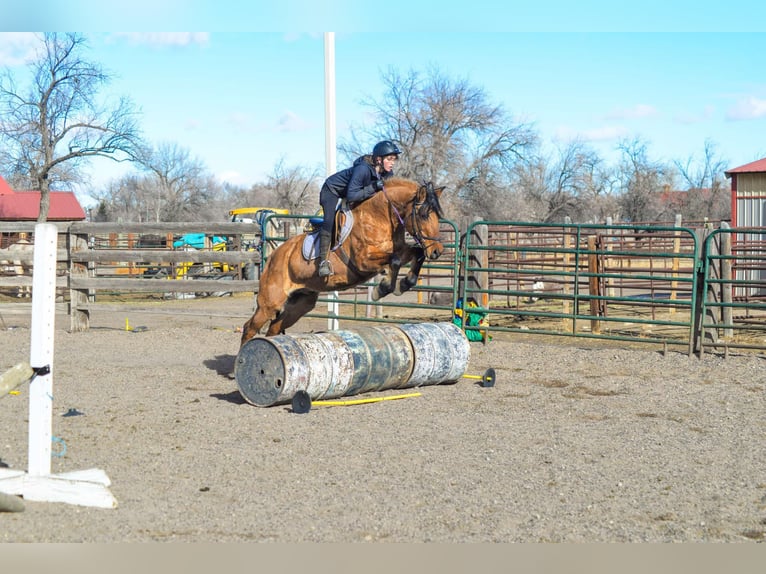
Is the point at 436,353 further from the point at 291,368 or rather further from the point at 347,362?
the point at 291,368

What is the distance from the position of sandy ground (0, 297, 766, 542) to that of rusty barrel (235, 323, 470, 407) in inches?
8.2

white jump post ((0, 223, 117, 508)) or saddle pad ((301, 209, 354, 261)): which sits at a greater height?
saddle pad ((301, 209, 354, 261))

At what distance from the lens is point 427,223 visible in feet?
27.5

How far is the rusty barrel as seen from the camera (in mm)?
7969

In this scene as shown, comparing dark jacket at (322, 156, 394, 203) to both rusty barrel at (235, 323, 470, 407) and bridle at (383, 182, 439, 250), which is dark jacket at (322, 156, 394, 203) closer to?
bridle at (383, 182, 439, 250)

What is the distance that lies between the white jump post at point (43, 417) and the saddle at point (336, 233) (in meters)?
3.93

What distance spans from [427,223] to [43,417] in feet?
14.1

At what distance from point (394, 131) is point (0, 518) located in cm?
4000

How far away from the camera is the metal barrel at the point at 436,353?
29.8 feet

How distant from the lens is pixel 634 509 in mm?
5043

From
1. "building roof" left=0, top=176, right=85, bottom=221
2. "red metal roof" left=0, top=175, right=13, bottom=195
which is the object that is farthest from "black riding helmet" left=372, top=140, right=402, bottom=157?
"red metal roof" left=0, top=175, right=13, bottom=195

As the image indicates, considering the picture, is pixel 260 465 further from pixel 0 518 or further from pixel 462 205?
pixel 462 205

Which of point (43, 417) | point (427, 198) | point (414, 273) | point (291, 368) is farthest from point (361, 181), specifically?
point (43, 417)

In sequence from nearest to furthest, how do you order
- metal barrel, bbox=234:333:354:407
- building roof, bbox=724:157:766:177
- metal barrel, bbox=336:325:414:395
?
metal barrel, bbox=234:333:354:407
metal barrel, bbox=336:325:414:395
building roof, bbox=724:157:766:177
